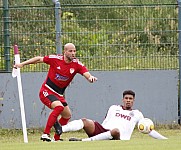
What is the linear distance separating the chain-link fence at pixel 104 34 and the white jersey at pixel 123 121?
10.9 feet

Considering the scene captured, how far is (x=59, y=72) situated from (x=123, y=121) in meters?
1.55

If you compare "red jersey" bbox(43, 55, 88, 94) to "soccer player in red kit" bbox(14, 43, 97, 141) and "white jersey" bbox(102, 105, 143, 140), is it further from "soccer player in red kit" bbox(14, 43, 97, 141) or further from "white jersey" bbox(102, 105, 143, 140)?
"white jersey" bbox(102, 105, 143, 140)

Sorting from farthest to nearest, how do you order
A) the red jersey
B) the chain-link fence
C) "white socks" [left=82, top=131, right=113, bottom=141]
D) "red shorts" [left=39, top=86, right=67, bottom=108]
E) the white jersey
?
the chain-link fence → the red jersey → "red shorts" [left=39, top=86, right=67, bottom=108] → the white jersey → "white socks" [left=82, top=131, right=113, bottom=141]

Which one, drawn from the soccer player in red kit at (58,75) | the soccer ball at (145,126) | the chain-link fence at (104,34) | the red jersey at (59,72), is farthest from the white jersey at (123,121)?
the chain-link fence at (104,34)

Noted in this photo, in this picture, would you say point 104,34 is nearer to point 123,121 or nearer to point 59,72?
point 59,72

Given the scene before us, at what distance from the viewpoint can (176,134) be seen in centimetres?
1797

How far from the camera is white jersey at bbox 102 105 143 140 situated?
50.6 feet

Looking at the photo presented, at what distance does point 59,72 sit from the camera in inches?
633

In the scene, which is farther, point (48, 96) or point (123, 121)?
point (48, 96)

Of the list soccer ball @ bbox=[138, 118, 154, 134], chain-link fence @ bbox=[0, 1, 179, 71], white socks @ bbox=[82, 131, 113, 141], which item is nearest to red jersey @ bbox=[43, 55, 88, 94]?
white socks @ bbox=[82, 131, 113, 141]

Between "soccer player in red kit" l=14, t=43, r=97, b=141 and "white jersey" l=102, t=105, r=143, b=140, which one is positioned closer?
"white jersey" l=102, t=105, r=143, b=140

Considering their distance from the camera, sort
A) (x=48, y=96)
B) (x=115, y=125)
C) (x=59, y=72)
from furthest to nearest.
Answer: (x=59, y=72) < (x=48, y=96) < (x=115, y=125)

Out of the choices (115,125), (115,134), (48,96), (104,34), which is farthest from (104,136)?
(104,34)

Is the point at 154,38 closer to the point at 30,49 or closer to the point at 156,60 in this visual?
the point at 156,60
